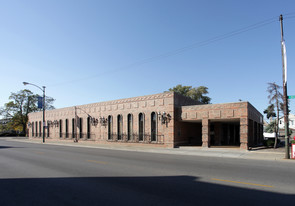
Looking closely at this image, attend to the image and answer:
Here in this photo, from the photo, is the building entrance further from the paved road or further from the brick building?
the paved road

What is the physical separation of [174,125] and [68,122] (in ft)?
72.1

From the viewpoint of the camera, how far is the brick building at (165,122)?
70.1ft

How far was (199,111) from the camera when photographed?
73.3ft

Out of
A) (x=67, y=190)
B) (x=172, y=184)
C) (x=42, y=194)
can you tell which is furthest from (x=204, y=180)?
(x=42, y=194)

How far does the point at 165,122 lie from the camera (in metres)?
24.0

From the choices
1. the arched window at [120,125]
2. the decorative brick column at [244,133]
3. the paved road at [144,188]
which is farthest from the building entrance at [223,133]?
the paved road at [144,188]

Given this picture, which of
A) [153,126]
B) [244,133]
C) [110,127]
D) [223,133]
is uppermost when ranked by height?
[153,126]

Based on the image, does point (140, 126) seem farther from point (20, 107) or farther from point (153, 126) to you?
point (20, 107)

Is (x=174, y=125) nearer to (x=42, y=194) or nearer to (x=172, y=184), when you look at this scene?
(x=172, y=184)

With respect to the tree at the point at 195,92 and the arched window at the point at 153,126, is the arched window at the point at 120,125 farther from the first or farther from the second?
the tree at the point at 195,92

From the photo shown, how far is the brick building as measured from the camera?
21.4m

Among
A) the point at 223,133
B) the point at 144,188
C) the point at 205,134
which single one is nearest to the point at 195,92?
the point at 223,133

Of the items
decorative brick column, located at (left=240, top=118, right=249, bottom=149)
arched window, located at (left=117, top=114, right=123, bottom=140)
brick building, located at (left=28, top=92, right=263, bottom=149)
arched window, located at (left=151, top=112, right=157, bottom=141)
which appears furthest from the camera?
arched window, located at (left=117, top=114, right=123, bottom=140)

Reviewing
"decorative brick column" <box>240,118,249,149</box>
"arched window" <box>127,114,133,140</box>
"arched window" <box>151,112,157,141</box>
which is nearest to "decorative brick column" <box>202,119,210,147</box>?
"decorative brick column" <box>240,118,249,149</box>
